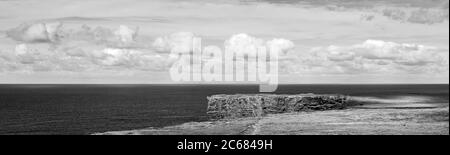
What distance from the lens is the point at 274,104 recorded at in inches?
3327

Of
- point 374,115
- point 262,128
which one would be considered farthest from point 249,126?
point 374,115

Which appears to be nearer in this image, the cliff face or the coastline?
the coastline

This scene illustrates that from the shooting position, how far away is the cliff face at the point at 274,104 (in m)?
84.0

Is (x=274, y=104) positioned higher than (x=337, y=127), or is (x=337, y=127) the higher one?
(x=274, y=104)

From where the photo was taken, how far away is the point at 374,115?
1932 inches

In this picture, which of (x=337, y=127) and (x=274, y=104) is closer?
(x=337, y=127)

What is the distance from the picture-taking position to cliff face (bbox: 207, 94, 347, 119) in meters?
84.0

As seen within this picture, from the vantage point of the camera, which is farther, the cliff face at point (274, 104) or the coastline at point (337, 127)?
the cliff face at point (274, 104)

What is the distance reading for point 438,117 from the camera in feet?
149
